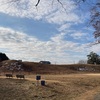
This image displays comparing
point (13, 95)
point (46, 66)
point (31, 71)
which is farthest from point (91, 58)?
point (13, 95)

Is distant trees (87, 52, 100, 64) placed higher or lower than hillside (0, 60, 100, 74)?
higher

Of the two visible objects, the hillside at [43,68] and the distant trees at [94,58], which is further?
the distant trees at [94,58]

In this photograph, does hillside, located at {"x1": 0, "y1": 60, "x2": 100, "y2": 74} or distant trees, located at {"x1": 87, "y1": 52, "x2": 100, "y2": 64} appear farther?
distant trees, located at {"x1": 87, "y1": 52, "x2": 100, "y2": 64}

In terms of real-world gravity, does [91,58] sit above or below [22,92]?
above

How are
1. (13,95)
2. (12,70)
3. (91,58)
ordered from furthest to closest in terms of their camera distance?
(91,58) < (12,70) < (13,95)

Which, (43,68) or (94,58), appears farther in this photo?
(94,58)

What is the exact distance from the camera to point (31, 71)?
62031 millimetres

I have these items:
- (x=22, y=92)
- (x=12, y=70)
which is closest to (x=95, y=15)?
(x=22, y=92)

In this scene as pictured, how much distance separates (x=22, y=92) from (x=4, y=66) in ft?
123

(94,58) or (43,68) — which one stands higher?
(94,58)

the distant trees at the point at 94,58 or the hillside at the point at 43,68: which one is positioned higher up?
the distant trees at the point at 94,58

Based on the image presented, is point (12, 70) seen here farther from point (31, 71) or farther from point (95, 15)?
point (95, 15)

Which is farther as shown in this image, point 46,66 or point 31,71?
point 46,66

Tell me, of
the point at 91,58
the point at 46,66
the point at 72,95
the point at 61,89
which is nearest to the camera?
the point at 72,95
